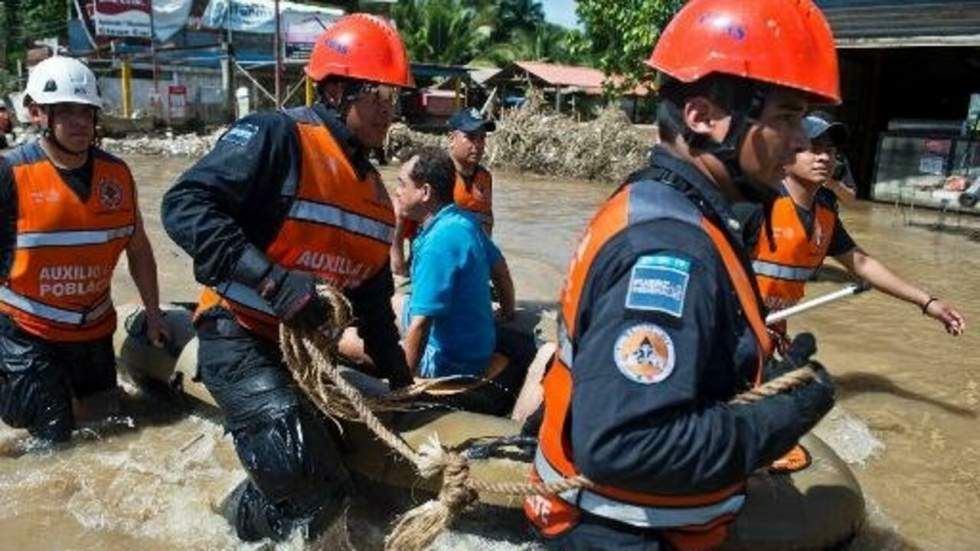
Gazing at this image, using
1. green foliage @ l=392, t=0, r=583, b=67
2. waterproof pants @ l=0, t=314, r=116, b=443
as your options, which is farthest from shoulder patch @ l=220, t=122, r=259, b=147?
green foliage @ l=392, t=0, r=583, b=67

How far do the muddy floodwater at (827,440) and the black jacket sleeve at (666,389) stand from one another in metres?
1.94

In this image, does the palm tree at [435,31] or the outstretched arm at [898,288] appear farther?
the palm tree at [435,31]

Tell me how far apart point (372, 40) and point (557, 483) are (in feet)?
6.45

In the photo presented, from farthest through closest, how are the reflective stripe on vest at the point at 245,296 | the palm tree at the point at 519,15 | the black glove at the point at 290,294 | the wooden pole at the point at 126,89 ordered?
1. the palm tree at the point at 519,15
2. the wooden pole at the point at 126,89
3. the reflective stripe on vest at the point at 245,296
4. the black glove at the point at 290,294

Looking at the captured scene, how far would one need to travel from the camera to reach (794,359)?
1.79m

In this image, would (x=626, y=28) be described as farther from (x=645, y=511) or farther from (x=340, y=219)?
(x=645, y=511)

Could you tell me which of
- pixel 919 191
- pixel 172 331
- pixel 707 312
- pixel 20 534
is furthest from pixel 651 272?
pixel 919 191

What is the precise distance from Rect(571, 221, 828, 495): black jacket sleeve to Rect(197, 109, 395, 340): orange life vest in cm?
169

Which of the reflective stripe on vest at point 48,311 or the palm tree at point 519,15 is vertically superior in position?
the palm tree at point 519,15

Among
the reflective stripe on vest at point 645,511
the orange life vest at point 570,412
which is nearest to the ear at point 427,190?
the orange life vest at point 570,412

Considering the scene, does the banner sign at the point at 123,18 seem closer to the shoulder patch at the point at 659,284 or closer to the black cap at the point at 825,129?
the black cap at the point at 825,129

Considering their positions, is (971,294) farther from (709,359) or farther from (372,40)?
(709,359)

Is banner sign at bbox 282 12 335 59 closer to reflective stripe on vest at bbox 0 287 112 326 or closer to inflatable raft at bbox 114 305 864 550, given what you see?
reflective stripe on vest at bbox 0 287 112 326

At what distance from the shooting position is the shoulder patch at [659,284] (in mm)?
1459
